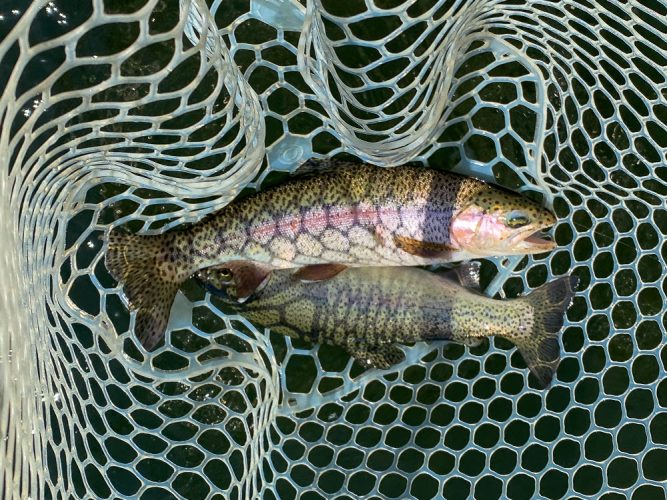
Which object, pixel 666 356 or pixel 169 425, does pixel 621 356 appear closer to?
pixel 666 356

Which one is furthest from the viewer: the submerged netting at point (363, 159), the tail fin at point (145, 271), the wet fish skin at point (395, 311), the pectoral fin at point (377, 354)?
the pectoral fin at point (377, 354)

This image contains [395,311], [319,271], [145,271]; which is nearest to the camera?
[145,271]

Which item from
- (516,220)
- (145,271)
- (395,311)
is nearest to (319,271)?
(395,311)

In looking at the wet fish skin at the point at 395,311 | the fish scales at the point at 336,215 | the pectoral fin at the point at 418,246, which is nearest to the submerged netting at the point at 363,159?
the fish scales at the point at 336,215

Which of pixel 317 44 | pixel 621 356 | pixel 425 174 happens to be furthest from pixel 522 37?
pixel 621 356

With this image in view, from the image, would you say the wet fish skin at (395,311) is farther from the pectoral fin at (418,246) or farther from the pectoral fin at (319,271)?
the pectoral fin at (418,246)

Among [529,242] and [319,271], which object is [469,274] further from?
[319,271]

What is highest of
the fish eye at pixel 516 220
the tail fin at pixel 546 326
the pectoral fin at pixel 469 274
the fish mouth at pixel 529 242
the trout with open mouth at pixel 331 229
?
the trout with open mouth at pixel 331 229
